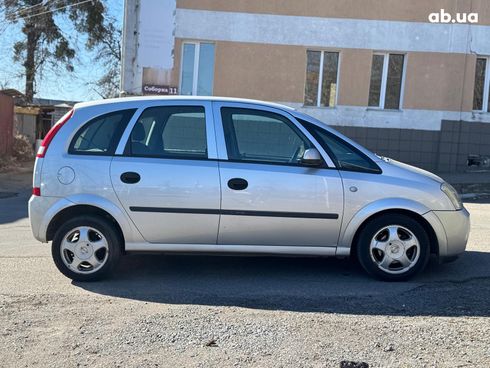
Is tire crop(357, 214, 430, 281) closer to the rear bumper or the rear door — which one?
the rear door

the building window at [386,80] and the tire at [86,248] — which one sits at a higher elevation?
the building window at [386,80]

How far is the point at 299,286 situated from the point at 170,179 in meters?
1.65

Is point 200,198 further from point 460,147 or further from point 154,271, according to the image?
point 460,147

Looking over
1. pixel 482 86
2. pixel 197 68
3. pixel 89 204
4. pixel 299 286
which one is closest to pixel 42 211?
pixel 89 204

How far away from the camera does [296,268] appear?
19.5 ft

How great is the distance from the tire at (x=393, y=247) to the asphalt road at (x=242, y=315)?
0.47 feet

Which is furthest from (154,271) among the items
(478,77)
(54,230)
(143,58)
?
(478,77)

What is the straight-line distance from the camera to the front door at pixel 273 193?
5.20 metres

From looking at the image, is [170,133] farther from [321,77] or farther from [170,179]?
[321,77]

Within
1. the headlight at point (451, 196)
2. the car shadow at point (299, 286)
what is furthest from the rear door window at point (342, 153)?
the car shadow at point (299, 286)

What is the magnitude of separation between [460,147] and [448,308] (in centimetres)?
1200

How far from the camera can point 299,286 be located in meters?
5.28

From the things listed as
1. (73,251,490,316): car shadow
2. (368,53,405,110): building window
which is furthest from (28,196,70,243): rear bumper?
(368,53,405,110): building window

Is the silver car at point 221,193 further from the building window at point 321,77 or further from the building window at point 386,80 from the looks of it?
the building window at point 386,80
